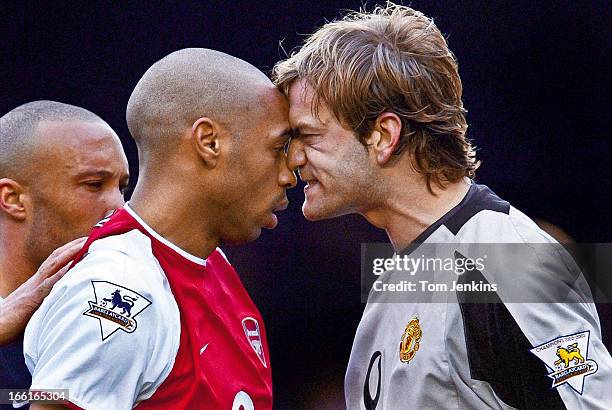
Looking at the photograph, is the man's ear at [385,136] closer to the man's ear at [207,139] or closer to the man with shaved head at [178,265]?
the man with shaved head at [178,265]

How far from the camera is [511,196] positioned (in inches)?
225

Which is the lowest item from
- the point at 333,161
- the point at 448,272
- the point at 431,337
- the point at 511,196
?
the point at 431,337

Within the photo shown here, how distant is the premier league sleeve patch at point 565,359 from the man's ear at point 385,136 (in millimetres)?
831

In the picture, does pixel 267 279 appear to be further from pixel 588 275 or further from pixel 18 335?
pixel 18 335

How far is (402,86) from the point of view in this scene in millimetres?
2898

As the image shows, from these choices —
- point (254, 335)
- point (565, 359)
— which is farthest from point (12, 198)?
point (565, 359)

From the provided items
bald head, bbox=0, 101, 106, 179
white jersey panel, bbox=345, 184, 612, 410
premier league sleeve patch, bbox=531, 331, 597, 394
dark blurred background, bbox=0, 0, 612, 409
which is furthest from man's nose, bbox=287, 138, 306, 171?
dark blurred background, bbox=0, 0, 612, 409

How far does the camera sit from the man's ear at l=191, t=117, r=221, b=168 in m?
2.59

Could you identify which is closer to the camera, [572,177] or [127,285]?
[127,285]

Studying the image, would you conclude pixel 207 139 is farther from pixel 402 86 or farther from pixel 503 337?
pixel 503 337

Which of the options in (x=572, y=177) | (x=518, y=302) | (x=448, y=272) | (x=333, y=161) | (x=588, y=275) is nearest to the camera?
(x=518, y=302)

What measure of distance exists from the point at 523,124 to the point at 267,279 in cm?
196

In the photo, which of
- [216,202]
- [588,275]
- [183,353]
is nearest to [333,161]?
[216,202]

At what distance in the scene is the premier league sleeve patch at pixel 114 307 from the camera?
7.23 ft
